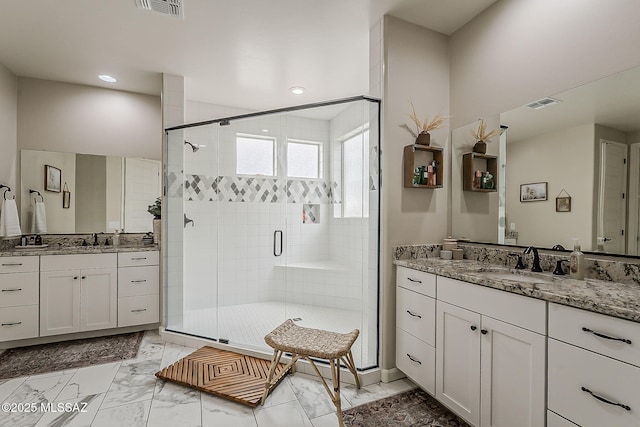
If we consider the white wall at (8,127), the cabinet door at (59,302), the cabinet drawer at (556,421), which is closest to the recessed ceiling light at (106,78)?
the white wall at (8,127)

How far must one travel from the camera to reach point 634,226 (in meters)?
1.46

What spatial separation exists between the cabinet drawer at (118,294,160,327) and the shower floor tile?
0.91ft

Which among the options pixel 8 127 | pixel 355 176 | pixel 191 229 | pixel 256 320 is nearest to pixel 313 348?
pixel 355 176

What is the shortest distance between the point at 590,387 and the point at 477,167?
1.55 m

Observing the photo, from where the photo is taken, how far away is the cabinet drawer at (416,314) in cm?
195

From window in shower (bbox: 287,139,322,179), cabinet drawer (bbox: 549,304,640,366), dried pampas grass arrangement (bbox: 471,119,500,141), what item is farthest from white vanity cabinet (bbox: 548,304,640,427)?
window in shower (bbox: 287,139,322,179)

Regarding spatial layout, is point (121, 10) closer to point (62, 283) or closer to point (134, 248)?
point (134, 248)

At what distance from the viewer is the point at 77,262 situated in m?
3.00

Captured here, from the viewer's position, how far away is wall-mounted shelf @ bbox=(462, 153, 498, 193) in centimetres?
219

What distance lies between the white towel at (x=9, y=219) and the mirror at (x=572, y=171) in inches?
170

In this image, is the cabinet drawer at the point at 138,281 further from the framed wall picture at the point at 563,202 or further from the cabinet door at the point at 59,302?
the framed wall picture at the point at 563,202

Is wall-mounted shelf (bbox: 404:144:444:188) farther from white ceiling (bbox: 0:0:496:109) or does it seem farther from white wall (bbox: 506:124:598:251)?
white ceiling (bbox: 0:0:496:109)

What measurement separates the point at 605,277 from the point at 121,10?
359cm

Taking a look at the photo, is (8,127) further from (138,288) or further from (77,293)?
(138,288)
